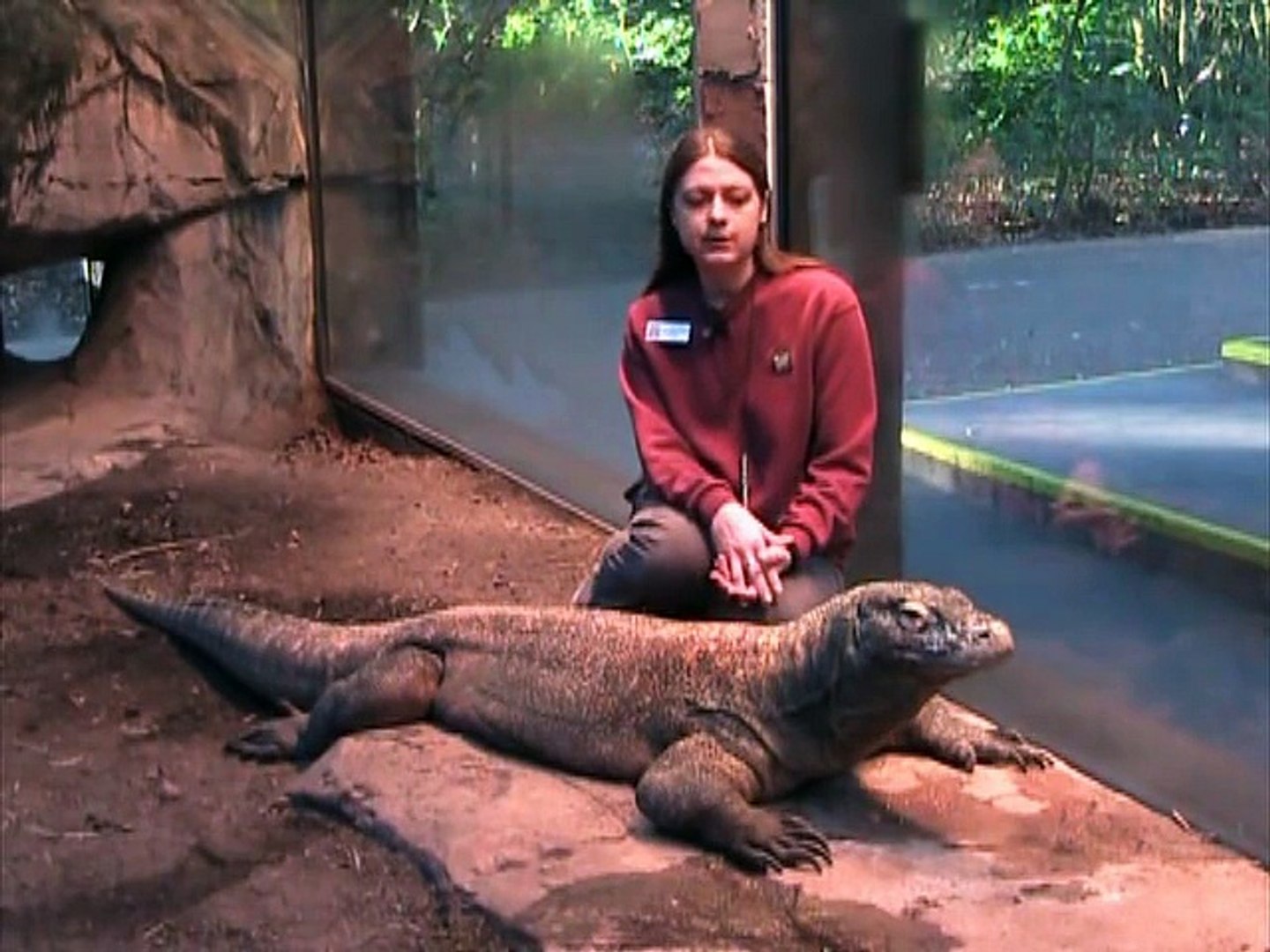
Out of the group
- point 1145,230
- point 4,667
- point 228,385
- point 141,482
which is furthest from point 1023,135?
point 228,385

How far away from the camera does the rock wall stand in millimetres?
6168

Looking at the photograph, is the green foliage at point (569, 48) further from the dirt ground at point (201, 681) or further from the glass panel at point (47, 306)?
the glass panel at point (47, 306)

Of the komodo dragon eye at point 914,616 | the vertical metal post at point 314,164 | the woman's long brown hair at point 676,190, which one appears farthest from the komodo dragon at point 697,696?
the vertical metal post at point 314,164

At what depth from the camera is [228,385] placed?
6.52 m

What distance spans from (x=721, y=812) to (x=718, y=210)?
1.03 metres

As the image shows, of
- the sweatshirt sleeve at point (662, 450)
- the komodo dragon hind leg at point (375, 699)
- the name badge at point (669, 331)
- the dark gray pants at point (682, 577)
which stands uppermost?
the name badge at point (669, 331)

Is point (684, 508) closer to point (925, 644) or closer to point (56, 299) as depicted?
point (925, 644)

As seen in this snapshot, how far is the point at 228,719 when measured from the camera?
398 cm

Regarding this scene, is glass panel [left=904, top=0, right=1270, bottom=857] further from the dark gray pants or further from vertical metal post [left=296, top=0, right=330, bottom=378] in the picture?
vertical metal post [left=296, top=0, right=330, bottom=378]

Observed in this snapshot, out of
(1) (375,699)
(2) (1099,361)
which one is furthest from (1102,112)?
(1) (375,699)

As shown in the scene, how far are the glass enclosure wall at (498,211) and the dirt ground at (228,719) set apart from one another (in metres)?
0.25

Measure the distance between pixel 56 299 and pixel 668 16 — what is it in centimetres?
352

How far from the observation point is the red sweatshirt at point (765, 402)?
10.8 feet

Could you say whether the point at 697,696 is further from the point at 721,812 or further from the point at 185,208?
the point at 185,208
